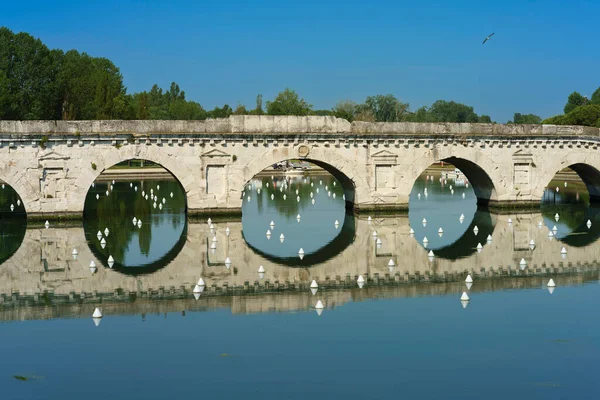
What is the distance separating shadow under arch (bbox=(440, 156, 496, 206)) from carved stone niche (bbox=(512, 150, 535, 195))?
4.48ft

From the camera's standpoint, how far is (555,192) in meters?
54.0

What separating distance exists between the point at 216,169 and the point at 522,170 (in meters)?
16.7

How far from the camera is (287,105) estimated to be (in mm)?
99188

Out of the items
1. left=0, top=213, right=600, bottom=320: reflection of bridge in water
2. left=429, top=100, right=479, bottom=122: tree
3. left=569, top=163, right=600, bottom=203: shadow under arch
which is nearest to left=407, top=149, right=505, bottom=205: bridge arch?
left=569, top=163, right=600, bottom=203: shadow under arch

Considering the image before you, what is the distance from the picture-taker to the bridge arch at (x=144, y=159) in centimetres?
3534

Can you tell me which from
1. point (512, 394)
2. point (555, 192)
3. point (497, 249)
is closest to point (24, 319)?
point (512, 394)

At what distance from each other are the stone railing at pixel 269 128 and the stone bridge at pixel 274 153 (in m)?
0.05

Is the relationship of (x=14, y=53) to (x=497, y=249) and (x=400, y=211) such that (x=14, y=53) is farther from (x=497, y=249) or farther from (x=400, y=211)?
(x=497, y=249)

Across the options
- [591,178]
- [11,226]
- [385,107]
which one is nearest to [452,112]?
[385,107]

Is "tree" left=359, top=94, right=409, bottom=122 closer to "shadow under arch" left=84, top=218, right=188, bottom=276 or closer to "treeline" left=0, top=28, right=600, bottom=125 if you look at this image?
"treeline" left=0, top=28, right=600, bottom=125

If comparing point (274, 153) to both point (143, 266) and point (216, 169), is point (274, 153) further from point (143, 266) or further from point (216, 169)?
point (143, 266)

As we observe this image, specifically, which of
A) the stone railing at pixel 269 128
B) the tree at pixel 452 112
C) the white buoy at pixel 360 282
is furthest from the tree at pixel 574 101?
the white buoy at pixel 360 282

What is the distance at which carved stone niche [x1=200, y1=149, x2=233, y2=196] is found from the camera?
3631 centimetres

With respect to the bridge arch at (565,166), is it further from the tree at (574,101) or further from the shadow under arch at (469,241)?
the tree at (574,101)
